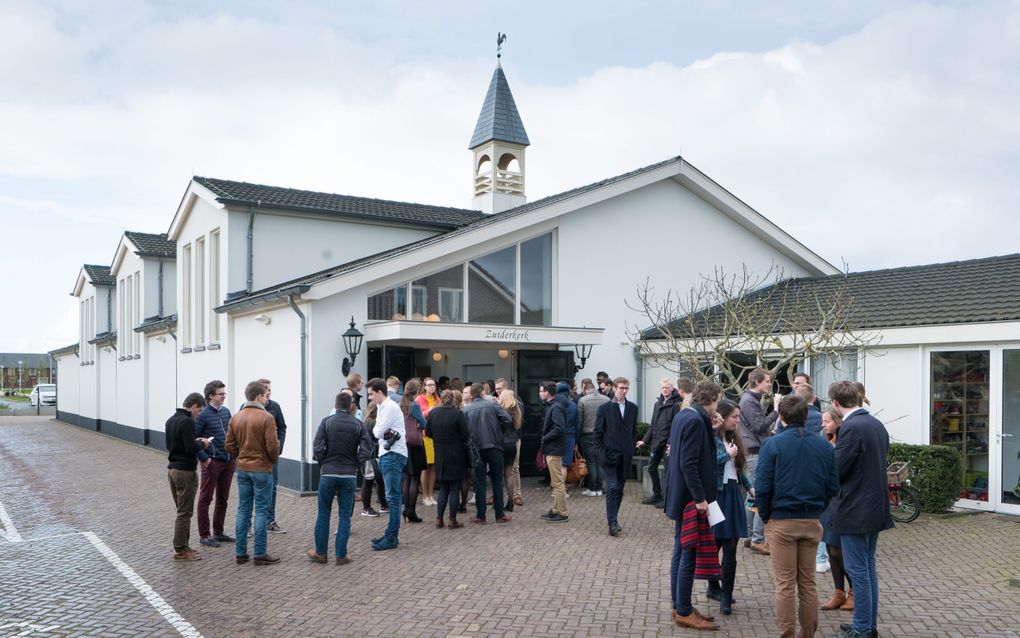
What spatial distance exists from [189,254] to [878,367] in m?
15.3

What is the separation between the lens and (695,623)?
20.1ft

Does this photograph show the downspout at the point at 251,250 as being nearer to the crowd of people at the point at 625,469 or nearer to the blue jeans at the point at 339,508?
the crowd of people at the point at 625,469

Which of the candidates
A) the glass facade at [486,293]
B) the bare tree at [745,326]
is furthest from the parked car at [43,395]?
the bare tree at [745,326]

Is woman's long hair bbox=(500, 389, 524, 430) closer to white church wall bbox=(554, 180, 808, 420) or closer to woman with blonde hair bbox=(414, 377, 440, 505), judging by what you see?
woman with blonde hair bbox=(414, 377, 440, 505)

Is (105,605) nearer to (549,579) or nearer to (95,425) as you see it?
(549,579)

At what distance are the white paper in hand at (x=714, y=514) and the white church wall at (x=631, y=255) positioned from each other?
9.50 metres

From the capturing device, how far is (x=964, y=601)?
6906 millimetres

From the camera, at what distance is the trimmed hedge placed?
10.8m

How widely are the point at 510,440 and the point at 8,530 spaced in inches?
260

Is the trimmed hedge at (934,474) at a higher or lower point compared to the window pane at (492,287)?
lower

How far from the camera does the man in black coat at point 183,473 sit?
335 inches

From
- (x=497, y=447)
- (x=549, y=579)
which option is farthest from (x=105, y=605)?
(x=497, y=447)

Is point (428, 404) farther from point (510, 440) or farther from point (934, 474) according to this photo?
point (934, 474)

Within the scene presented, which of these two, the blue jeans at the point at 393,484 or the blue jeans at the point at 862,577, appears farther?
the blue jeans at the point at 393,484
